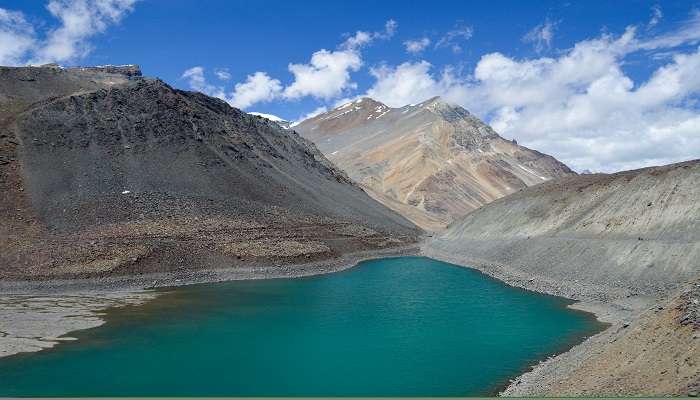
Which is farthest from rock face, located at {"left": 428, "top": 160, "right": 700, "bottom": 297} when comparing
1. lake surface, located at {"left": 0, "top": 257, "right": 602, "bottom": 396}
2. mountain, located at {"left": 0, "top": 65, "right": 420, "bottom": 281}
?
mountain, located at {"left": 0, "top": 65, "right": 420, "bottom": 281}

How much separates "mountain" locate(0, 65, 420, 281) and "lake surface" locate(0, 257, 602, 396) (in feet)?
35.8

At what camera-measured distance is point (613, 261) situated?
4462 cm

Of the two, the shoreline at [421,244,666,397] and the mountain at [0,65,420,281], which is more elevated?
the mountain at [0,65,420,281]

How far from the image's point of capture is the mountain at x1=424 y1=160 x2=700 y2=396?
714 inches

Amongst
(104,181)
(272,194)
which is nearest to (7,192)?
(104,181)

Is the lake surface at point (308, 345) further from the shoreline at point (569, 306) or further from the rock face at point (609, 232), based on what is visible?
the rock face at point (609, 232)

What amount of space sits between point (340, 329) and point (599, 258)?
25.4 metres

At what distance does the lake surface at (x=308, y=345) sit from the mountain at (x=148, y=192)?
35.8 feet

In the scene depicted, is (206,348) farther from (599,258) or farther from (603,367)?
(599,258)

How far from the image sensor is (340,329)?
3506 cm

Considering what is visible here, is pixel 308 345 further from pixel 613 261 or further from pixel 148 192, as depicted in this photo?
pixel 148 192

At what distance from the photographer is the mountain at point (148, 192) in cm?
5456

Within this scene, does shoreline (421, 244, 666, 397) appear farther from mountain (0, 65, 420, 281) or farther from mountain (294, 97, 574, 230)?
mountain (294, 97, 574, 230)

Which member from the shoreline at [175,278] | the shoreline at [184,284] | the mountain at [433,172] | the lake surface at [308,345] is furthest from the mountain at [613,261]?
the mountain at [433,172]
